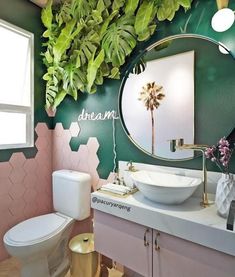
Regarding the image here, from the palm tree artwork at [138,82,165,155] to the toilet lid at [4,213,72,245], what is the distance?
939 millimetres

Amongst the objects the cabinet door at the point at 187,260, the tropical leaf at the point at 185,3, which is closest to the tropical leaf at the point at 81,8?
the tropical leaf at the point at 185,3

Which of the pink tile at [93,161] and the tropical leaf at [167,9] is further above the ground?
the tropical leaf at [167,9]

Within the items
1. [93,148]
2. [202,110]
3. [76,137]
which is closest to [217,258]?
[202,110]

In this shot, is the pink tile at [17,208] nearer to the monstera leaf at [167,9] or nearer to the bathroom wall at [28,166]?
the bathroom wall at [28,166]

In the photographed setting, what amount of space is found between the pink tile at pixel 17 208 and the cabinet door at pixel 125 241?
3.22 ft

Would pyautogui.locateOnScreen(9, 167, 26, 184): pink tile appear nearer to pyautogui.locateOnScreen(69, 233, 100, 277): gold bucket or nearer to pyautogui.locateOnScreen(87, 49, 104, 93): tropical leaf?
pyautogui.locateOnScreen(69, 233, 100, 277): gold bucket

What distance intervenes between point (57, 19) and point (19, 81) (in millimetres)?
711

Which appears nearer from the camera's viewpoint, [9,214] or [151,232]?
[151,232]

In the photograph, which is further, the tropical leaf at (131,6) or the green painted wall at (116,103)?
the tropical leaf at (131,6)

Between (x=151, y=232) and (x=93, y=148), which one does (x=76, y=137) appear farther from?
(x=151, y=232)

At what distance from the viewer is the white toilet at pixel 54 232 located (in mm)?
1372

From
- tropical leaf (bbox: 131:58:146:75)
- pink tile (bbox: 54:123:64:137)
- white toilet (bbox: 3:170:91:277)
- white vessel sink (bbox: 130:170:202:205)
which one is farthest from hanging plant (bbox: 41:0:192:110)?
white vessel sink (bbox: 130:170:202:205)

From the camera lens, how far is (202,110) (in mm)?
1298

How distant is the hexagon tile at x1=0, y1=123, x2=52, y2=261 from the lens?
1.82 m
